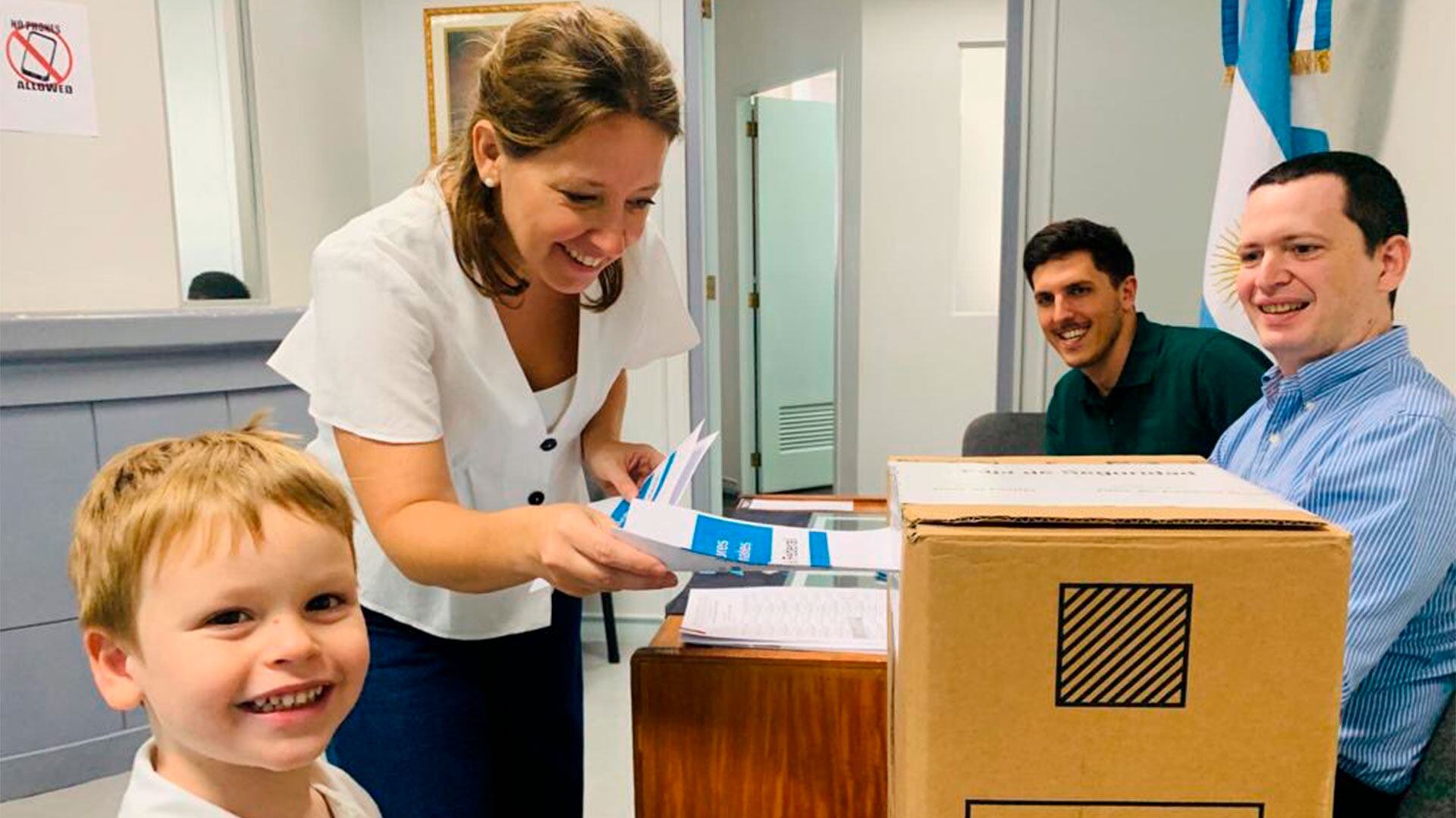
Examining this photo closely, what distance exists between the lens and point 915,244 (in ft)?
14.1

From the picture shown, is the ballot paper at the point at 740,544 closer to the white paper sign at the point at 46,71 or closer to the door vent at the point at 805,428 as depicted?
the white paper sign at the point at 46,71

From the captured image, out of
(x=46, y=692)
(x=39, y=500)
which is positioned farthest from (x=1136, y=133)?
(x=46, y=692)

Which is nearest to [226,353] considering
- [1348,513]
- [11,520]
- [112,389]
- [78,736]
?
[112,389]

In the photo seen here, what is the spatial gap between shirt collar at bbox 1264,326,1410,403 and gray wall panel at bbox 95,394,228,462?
2.29m

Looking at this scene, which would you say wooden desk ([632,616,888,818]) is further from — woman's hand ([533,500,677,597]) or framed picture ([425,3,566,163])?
framed picture ([425,3,566,163])

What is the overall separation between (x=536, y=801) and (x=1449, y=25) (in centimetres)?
195

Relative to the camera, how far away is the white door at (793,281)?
4.96 meters

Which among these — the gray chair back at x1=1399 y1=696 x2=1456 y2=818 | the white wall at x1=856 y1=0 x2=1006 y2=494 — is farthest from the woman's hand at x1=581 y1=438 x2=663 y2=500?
the white wall at x1=856 y1=0 x2=1006 y2=494

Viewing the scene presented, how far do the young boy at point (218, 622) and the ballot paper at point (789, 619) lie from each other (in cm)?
45

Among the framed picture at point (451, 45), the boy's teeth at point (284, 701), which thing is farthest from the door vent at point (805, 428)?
the boy's teeth at point (284, 701)

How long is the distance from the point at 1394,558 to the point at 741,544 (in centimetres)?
71

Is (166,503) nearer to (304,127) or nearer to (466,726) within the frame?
(466,726)

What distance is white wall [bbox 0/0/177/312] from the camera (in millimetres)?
2273

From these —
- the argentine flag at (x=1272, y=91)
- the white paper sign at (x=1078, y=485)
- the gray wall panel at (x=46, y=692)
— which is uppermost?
the argentine flag at (x=1272, y=91)
